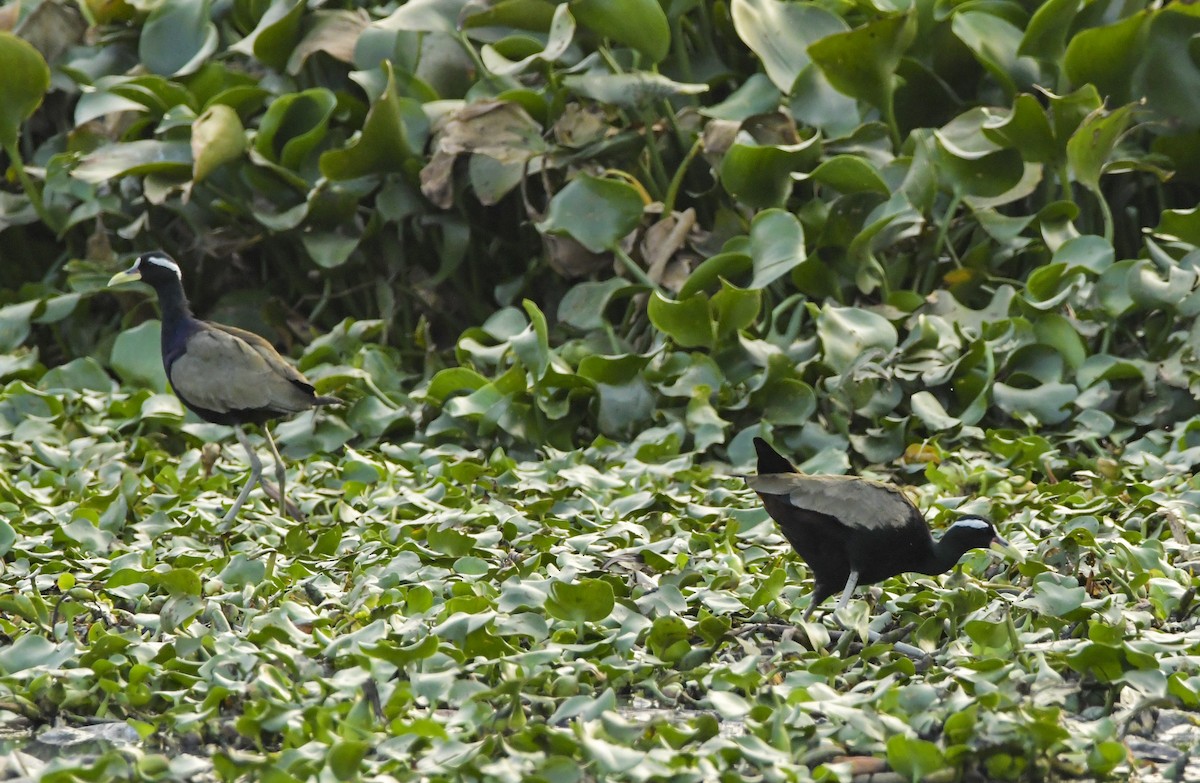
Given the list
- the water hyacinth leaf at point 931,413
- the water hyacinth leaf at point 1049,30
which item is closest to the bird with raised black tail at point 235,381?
the water hyacinth leaf at point 931,413

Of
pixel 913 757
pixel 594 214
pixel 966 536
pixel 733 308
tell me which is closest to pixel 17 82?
pixel 594 214

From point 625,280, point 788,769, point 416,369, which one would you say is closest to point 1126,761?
point 788,769

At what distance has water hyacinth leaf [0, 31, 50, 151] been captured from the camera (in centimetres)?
686

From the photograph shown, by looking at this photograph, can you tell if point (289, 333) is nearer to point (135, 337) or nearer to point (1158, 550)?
point (135, 337)

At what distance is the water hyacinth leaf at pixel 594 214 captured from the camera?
20.4 feet

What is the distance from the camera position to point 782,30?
652cm

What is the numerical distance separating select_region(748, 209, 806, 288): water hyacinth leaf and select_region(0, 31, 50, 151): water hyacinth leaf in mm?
3189

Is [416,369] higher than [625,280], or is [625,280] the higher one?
[625,280]

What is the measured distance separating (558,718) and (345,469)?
2546mm

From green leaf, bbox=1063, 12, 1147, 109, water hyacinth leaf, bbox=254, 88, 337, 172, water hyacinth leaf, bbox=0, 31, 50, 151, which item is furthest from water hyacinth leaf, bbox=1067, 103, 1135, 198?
water hyacinth leaf, bbox=0, 31, 50, 151

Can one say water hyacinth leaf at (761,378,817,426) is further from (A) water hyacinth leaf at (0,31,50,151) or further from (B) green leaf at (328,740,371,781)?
(A) water hyacinth leaf at (0,31,50,151)

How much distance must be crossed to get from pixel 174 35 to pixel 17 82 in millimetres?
936

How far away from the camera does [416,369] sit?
23.1ft

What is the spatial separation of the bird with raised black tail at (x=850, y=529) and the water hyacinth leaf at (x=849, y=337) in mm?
1849
